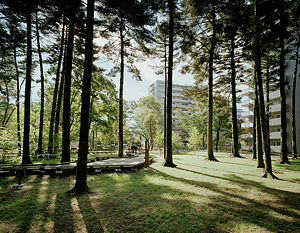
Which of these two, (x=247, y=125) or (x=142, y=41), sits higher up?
(x=142, y=41)

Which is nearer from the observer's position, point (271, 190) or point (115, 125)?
point (271, 190)

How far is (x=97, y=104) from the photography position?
18.1 m

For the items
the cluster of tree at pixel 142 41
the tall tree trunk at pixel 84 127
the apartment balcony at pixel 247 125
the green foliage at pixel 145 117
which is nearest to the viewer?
the tall tree trunk at pixel 84 127

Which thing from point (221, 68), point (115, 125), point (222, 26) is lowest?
point (115, 125)

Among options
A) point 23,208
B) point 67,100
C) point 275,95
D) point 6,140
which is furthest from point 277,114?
point 6,140

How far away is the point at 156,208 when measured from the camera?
3926 mm

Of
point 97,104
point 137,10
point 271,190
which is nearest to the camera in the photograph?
point 271,190

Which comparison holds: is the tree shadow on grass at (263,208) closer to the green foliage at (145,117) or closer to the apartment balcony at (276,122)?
the green foliage at (145,117)

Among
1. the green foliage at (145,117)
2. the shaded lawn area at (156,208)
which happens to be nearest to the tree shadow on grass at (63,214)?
the shaded lawn area at (156,208)

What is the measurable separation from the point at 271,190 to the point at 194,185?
2714 millimetres

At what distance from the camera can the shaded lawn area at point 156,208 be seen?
3.14 m

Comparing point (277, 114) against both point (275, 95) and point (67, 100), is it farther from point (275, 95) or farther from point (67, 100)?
point (67, 100)

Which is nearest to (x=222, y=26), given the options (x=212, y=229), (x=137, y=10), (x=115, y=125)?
(x=137, y=10)

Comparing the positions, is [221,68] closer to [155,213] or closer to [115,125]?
[155,213]
